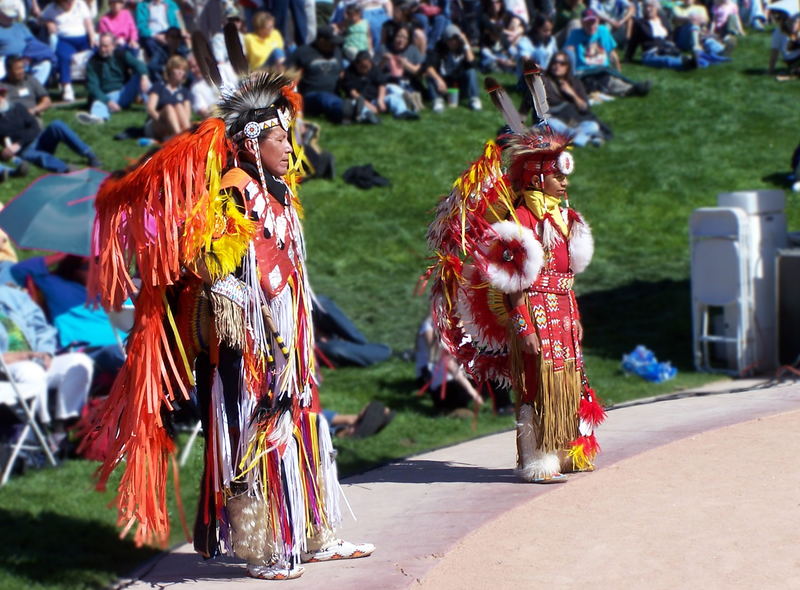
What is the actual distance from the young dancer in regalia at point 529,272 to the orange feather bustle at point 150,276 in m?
1.53

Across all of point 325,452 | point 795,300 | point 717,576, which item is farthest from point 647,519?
point 795,300

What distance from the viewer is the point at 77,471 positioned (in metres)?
7.14

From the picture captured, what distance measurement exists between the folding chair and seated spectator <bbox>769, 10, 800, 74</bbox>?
1317 cm

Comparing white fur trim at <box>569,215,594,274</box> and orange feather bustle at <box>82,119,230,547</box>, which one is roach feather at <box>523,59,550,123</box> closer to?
white fur trim at <box>569,215,594,274</box>

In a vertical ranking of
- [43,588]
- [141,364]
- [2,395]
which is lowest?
[43,588]

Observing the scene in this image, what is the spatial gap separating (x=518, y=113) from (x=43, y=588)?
3134 millimetres

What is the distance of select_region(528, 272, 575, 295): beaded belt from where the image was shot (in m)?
5.57

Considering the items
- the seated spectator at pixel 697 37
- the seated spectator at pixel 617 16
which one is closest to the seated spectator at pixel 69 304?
the seated spectator at pixel 617 16

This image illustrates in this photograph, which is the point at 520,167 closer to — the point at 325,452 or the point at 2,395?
the point at 325,452

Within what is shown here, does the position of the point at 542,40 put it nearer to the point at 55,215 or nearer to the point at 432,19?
the point at 432,19

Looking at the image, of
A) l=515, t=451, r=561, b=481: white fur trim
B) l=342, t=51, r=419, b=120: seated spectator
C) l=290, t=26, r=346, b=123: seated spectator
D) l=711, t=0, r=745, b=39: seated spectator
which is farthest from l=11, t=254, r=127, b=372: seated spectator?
l=711, t=0, r=745, b=39: seated spectator

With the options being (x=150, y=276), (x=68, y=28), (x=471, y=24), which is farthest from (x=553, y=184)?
(x=471, y=24)

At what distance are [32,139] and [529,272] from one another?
8721mm

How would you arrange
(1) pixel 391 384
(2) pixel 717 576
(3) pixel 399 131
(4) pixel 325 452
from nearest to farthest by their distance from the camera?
(2) pixel 717 576 < (4) pixel 325 452 < (1) pixel 391 384 < (3) pixel 399 131
